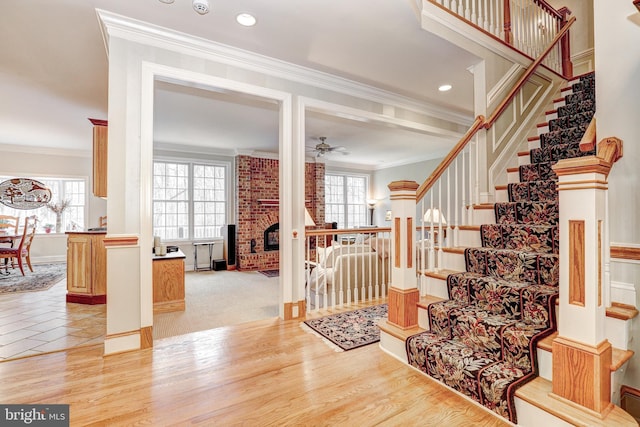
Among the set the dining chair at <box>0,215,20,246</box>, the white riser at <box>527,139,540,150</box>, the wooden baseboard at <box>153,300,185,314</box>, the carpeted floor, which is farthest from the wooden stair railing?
the dining chair at <box>0,215,20,246</box>

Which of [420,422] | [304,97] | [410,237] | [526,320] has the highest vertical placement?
[304,97]

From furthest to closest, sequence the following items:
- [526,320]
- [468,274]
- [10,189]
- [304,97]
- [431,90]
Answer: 1. [10,189]
2. [431,90]
3. [304,97]
4. [468,274]
5. [526,320]

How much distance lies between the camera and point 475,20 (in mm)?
2982

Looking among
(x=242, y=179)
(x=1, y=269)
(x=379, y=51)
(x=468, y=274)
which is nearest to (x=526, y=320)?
(x=468, y=274)

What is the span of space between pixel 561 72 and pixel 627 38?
312 cm

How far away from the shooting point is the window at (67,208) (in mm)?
7018

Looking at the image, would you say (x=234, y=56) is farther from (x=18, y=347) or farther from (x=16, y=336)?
(x=16, y=336)

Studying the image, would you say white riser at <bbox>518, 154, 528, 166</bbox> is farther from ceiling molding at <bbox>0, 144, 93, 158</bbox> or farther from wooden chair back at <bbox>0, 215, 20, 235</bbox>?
wooden chair back at <bbox>0, 215, 20, 235</bbox>

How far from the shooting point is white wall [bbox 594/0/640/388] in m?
1.59

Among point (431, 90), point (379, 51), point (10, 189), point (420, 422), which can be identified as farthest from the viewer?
point (10, 189)

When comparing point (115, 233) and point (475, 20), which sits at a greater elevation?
point (475, 20)

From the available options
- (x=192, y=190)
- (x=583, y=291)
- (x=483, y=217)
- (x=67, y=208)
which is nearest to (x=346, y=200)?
(x=192, y=190)

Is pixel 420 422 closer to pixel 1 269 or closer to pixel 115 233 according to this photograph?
pixel 115 233

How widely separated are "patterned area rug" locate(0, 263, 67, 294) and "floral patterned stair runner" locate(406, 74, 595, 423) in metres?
5.75
